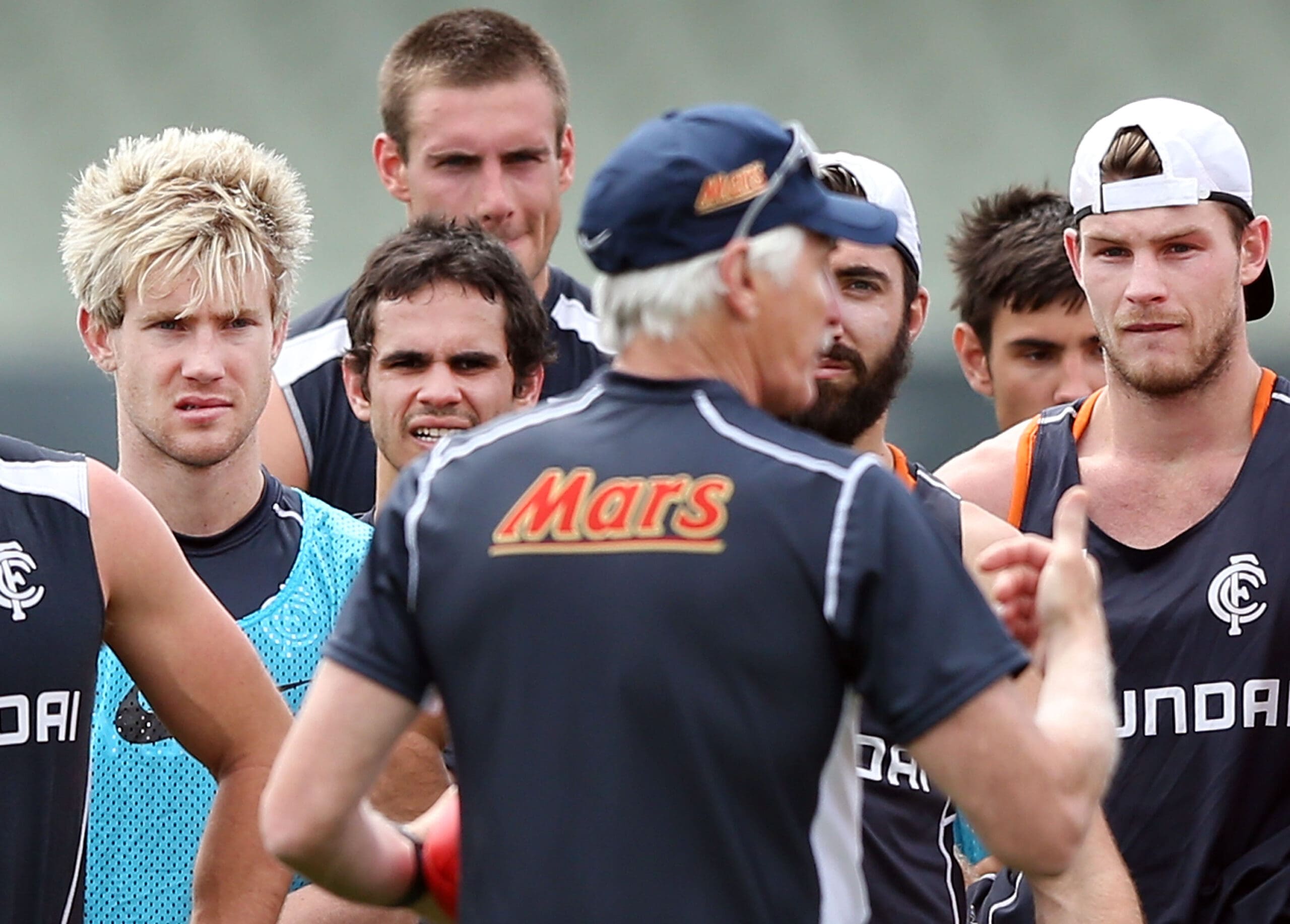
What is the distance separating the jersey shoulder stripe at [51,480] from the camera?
2736mm

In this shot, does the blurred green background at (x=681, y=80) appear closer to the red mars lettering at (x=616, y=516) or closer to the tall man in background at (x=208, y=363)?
the tall man in background at (x=208, y=363)

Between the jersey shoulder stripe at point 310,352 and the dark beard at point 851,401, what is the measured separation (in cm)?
128

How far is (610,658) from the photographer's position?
2.06 metres

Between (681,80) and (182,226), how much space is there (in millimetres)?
4550

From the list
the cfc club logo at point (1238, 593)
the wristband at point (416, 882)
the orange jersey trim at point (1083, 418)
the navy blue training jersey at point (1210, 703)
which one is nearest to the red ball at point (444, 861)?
the wristband at point (416, 882)

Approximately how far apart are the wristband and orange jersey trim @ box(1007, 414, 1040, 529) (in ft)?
5.82

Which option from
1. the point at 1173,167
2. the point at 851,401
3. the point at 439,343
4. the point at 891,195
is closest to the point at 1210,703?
the point at 851,401

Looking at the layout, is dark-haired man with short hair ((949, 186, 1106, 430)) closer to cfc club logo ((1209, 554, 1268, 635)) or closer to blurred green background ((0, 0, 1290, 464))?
cfc club logo ((1209, 554, 1268, 635))

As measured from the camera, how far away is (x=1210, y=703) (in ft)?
11.9

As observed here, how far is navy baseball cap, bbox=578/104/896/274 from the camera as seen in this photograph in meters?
2.14

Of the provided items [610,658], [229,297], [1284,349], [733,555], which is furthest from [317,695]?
[1284,349]

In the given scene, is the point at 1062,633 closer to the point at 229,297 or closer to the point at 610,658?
the point at 610,658

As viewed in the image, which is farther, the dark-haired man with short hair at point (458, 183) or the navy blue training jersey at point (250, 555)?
the dark-haired man with short hair at point (458, 183)

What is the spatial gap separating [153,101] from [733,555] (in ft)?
19.9
